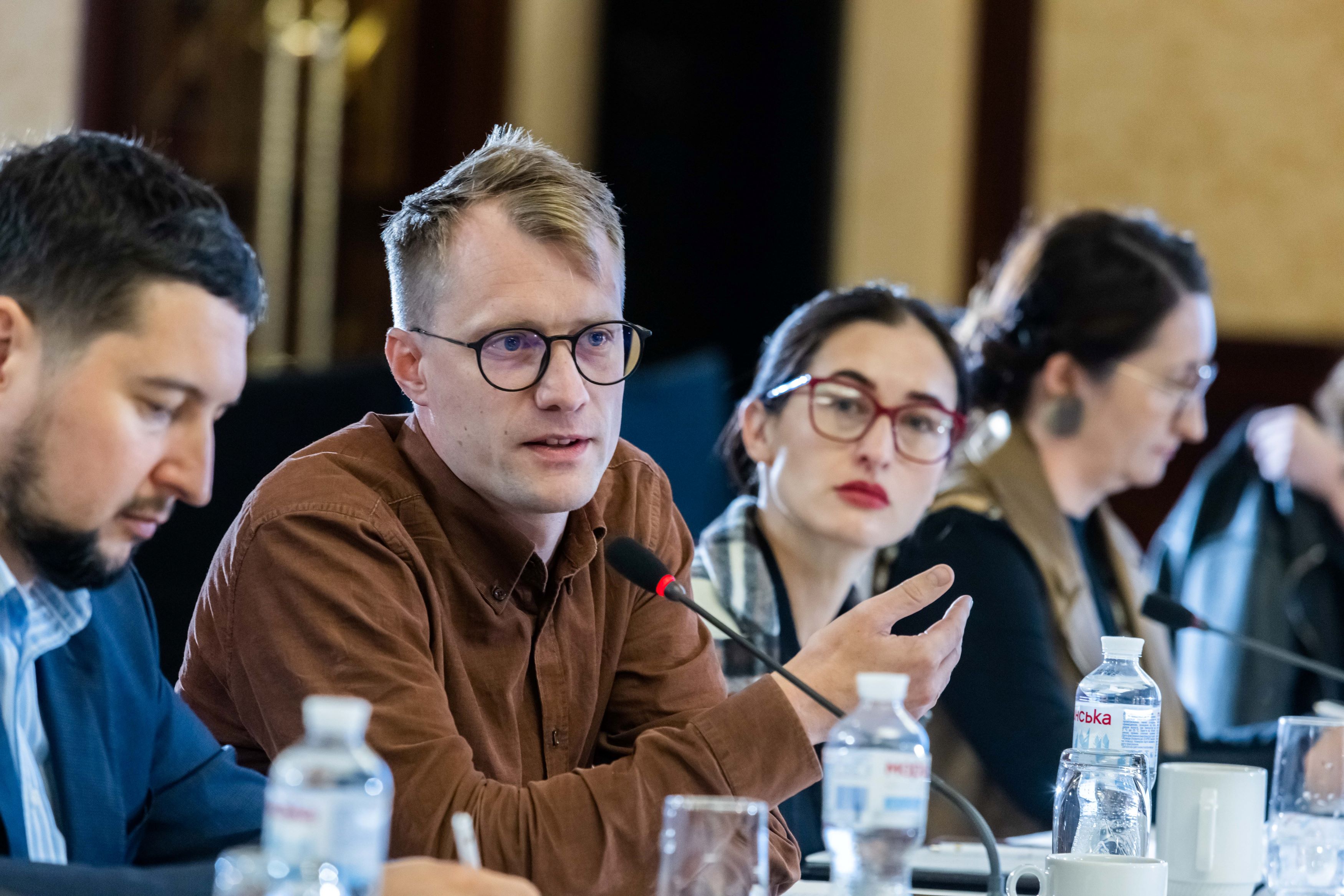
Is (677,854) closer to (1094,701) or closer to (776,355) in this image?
(1094,701)

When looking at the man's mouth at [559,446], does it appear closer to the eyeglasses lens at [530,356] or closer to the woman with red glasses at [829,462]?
the eyeglasses lens at [530,356]

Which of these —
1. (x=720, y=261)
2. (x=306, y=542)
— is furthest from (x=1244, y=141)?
(x=306, y=542)

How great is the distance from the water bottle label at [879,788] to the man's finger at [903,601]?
0.26 metres

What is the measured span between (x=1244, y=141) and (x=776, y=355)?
2.83 meters

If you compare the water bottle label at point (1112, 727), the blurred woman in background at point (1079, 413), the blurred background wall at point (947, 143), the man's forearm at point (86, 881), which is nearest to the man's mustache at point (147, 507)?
the man's forearm at point (86, 881)

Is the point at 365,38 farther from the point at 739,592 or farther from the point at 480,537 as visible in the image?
the point at 480,537

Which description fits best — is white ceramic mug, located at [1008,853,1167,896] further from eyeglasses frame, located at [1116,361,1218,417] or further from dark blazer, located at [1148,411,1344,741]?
dark blazer, located at [1148,411,1344,741]

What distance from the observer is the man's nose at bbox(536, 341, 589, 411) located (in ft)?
4.95

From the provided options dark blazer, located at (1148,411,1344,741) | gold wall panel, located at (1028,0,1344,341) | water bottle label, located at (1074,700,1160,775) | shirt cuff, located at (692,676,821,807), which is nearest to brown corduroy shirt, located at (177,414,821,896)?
shirt cuff, located at (692,676,821,807)

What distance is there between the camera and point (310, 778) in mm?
879

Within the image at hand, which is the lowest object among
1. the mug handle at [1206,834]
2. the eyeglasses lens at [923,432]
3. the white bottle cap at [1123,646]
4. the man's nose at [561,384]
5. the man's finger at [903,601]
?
the mug handle at [1206,834]

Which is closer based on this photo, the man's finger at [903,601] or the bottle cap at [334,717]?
the bottle cap at [334,717]

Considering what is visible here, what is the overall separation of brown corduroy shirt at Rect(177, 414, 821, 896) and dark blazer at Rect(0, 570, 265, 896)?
0.22 feet

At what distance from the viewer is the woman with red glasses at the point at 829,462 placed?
2109mm
